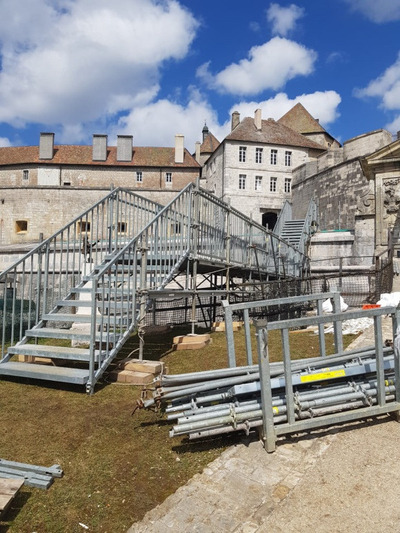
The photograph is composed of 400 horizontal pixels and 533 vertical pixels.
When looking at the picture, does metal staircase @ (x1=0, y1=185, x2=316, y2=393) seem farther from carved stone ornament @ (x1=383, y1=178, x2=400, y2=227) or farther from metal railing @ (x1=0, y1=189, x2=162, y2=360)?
carved stone ornament @ (x1=383, y1=178, x2=400, y2=227)

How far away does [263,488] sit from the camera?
9.25 feet

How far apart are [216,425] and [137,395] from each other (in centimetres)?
177

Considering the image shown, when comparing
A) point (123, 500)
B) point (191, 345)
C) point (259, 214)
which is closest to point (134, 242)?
point (191, 345)

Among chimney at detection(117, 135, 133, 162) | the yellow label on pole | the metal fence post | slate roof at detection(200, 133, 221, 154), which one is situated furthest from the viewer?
slate roof at detection(200, 133, 221, 154)

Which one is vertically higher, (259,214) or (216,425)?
(259,214)

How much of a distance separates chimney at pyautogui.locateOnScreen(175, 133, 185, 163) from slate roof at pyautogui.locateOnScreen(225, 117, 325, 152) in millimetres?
7224

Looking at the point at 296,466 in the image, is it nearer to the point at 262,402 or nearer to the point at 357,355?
the point at 262,402

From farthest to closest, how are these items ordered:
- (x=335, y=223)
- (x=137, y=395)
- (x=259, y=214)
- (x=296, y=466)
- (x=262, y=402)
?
(x=259, y=214) < (x=335, y=223) < (x=137, y=395) < (x=262, y=402) < (x=296, y=466)

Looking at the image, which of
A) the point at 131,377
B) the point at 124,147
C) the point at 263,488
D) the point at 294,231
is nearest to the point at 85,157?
the point at 124,147

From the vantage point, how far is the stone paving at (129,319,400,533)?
246 cm

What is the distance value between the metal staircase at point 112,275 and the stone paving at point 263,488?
2.46 metres

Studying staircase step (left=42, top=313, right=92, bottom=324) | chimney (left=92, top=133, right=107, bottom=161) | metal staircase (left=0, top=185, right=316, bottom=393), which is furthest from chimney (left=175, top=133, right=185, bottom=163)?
staircase step (left=42, top=313, right=92, bottom=324)

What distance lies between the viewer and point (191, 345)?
288 inches

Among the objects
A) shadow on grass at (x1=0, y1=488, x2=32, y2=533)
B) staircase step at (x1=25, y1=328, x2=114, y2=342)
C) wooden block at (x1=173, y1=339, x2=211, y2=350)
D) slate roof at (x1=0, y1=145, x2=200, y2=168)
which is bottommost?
wooden block at (x1=173, y1=339, x2=211, y2=350)
